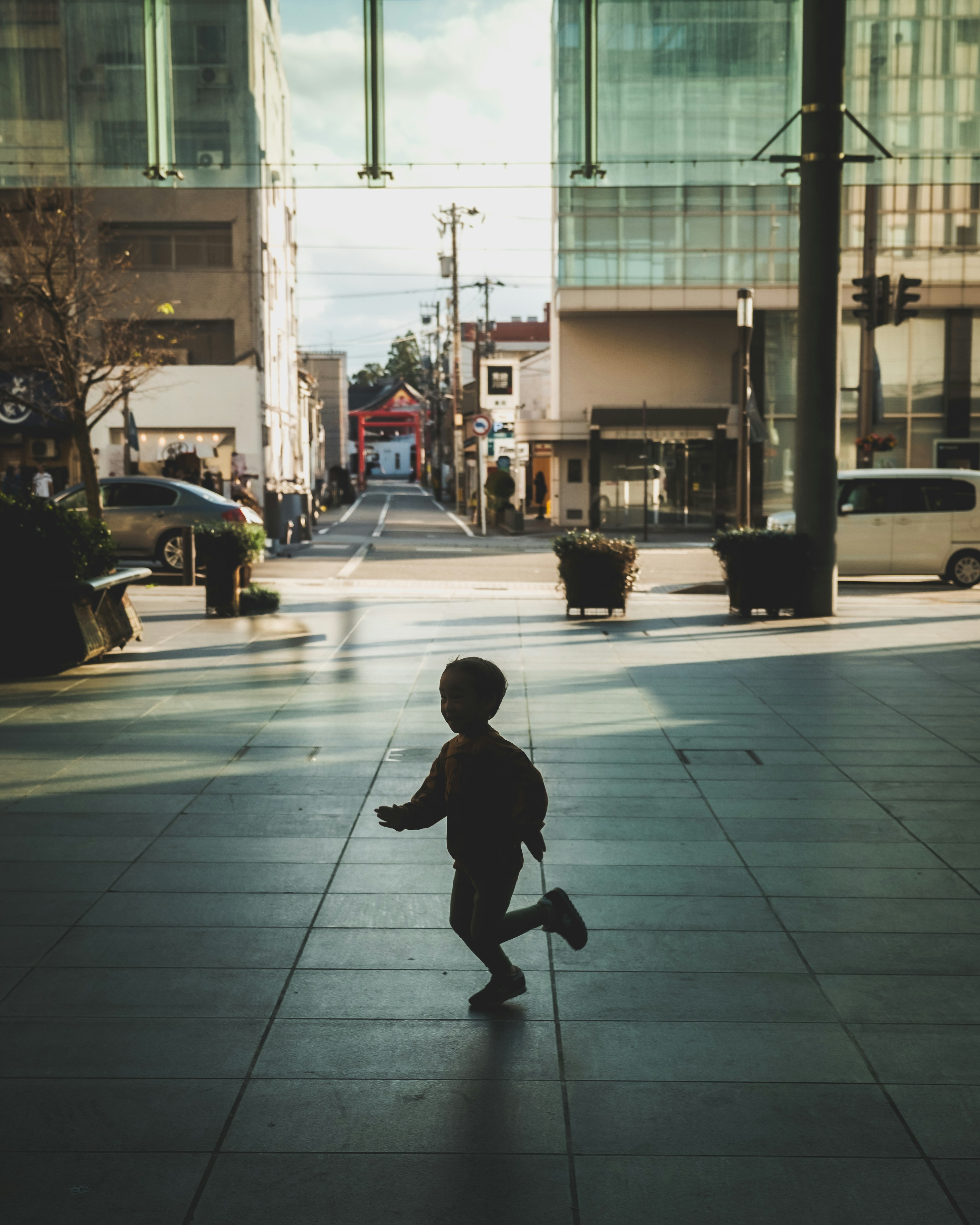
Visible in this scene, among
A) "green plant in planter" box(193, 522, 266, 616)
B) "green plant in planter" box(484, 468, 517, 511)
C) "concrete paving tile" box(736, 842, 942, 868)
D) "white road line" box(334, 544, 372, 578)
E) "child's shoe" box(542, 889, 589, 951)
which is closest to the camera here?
"child's shoe" box(542, 889, 589, 951)

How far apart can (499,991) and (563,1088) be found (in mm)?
558

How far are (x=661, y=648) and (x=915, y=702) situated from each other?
3.32m

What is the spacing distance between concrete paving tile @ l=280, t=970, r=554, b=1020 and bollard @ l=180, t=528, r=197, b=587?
16.1 m

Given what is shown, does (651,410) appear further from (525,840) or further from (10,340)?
(525,840)

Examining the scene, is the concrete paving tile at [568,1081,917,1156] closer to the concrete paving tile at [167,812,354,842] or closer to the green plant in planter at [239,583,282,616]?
the concrete paving tile at [167,812,354,842]

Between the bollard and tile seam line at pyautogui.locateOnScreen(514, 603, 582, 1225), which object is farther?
the bollard

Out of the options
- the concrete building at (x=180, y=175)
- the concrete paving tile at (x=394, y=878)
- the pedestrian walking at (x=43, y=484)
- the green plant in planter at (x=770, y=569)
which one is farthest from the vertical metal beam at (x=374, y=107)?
the pedestrian walking at (x=43, y=484)

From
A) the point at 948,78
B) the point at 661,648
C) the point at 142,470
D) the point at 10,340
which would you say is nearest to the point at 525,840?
the point at 661,648

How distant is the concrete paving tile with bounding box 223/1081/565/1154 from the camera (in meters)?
2.95

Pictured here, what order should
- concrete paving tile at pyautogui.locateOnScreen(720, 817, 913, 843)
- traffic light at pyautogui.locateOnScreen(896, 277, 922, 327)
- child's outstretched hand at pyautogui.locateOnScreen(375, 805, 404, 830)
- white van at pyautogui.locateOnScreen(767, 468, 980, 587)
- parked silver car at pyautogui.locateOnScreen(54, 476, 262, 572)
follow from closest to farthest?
child's outstretched hand at pyautogui.locateOnScreen(375, 805, 404, 830) → concrete paving tile at pyautogui.locateOnScreen(720, 817, 913, 843) → white van at pyautogui.locateOnScreen(767, 468, 980, 587) → parked silver car at pyautogui.locateOnScreen(54, 476, 262, 572) → traffic light at pyautogui.locateOnScreen(896, 277, 922, 327)

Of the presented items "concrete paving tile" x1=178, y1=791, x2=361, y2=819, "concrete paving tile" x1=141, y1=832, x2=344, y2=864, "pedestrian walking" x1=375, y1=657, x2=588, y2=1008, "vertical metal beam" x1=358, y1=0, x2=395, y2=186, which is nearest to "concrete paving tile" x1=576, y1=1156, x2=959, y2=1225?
"pedestrian walking" x1=375, y1=657, x2=588, y2=1008

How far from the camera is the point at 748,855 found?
5309mm

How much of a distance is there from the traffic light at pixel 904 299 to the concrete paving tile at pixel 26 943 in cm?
2283

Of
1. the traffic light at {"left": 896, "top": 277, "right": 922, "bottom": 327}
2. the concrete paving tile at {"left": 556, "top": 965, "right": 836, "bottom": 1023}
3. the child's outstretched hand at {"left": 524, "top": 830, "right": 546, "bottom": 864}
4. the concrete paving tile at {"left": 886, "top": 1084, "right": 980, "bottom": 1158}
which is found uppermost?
the traffic light at {"left": 896, "top": 277, "right": 922, "bottom": 327}
